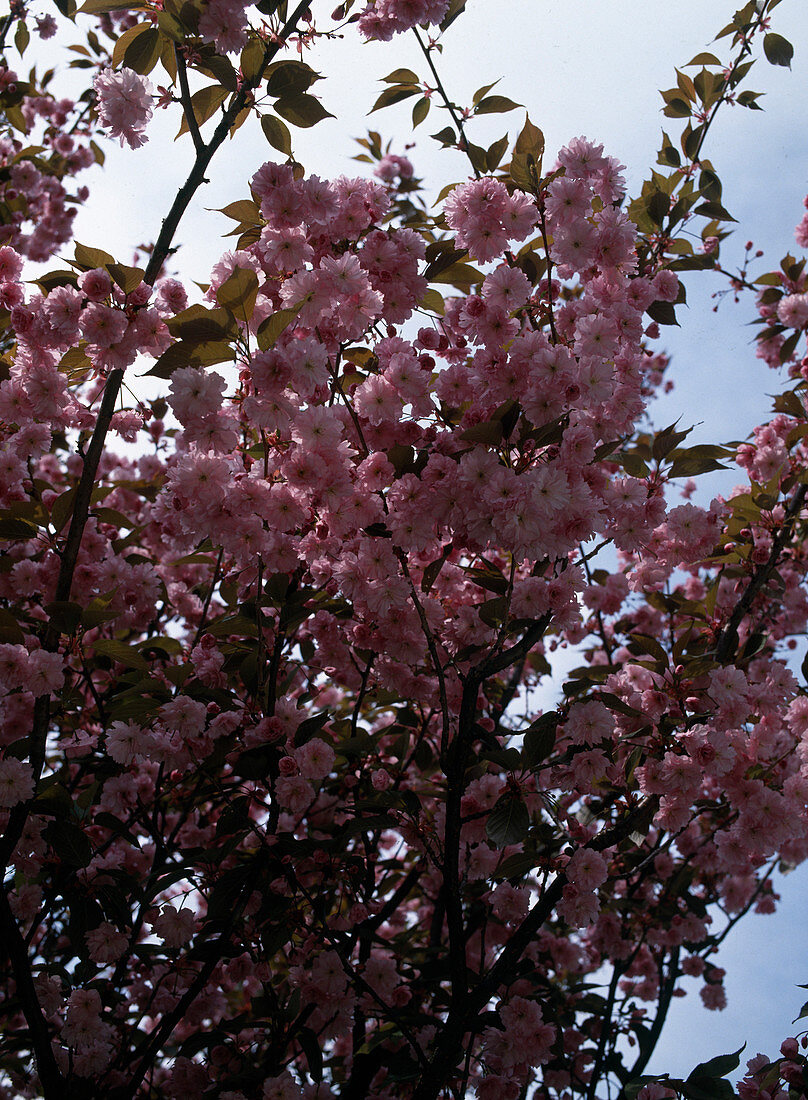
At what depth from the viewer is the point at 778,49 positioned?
3.16 m

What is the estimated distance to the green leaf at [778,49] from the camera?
313 centimetres

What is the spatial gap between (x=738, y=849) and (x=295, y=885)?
5.41 feet

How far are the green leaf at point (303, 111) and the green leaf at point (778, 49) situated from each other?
76.6 inches

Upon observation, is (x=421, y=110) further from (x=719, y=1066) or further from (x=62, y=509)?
(x=719, y=1066)

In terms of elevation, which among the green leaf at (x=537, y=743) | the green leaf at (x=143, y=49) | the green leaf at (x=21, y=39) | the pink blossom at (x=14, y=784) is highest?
the green leaf at (x=21, y=39)

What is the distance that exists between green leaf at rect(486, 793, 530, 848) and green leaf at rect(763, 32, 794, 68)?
9.58 ft

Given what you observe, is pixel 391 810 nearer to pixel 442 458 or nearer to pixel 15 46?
pixel 442 458

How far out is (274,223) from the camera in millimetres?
2191

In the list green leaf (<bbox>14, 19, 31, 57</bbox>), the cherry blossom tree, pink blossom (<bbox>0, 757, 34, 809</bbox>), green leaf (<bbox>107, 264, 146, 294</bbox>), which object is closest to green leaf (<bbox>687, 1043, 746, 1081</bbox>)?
the cherry blossom tree

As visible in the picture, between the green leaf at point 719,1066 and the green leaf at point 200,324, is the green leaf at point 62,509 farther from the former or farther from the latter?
the green leaf at point 719,1066

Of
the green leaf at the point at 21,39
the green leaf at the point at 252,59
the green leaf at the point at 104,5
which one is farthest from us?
the green leaf at the point at 21,39

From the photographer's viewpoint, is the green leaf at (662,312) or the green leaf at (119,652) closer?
the green leaf at (119,652)

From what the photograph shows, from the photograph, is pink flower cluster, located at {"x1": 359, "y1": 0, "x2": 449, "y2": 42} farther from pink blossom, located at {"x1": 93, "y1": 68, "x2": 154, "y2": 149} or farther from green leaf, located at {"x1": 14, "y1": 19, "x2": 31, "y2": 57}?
green leaf, located at {"x1": 14, "y1": 19, "x2": 31, "y2": 57}

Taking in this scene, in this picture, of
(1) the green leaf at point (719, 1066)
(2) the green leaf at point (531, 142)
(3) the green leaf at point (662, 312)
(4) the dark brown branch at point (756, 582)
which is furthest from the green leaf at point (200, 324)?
(1) the green leaf at point (719, 1066)
